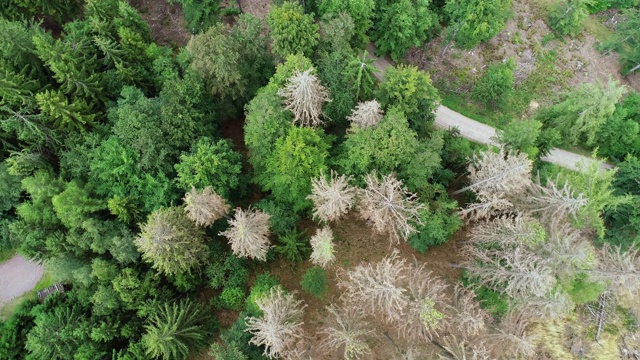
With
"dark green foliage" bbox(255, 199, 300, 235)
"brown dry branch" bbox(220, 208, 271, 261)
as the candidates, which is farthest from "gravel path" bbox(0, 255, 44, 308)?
"dark green foliage" bbox(255, 199, 300, 235)

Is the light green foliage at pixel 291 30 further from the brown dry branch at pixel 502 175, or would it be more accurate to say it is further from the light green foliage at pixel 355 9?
the brown dry branch at pixel 502 175

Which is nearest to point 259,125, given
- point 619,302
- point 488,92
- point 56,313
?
point 56,313

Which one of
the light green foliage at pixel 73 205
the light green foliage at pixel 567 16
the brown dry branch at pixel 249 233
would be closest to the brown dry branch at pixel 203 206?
the brown dry branch at pixel 249 233

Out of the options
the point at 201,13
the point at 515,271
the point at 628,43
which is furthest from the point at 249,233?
the point at 628,43

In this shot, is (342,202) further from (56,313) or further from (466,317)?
(56,313)

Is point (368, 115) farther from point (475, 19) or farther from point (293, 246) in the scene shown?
point (475, 19)
